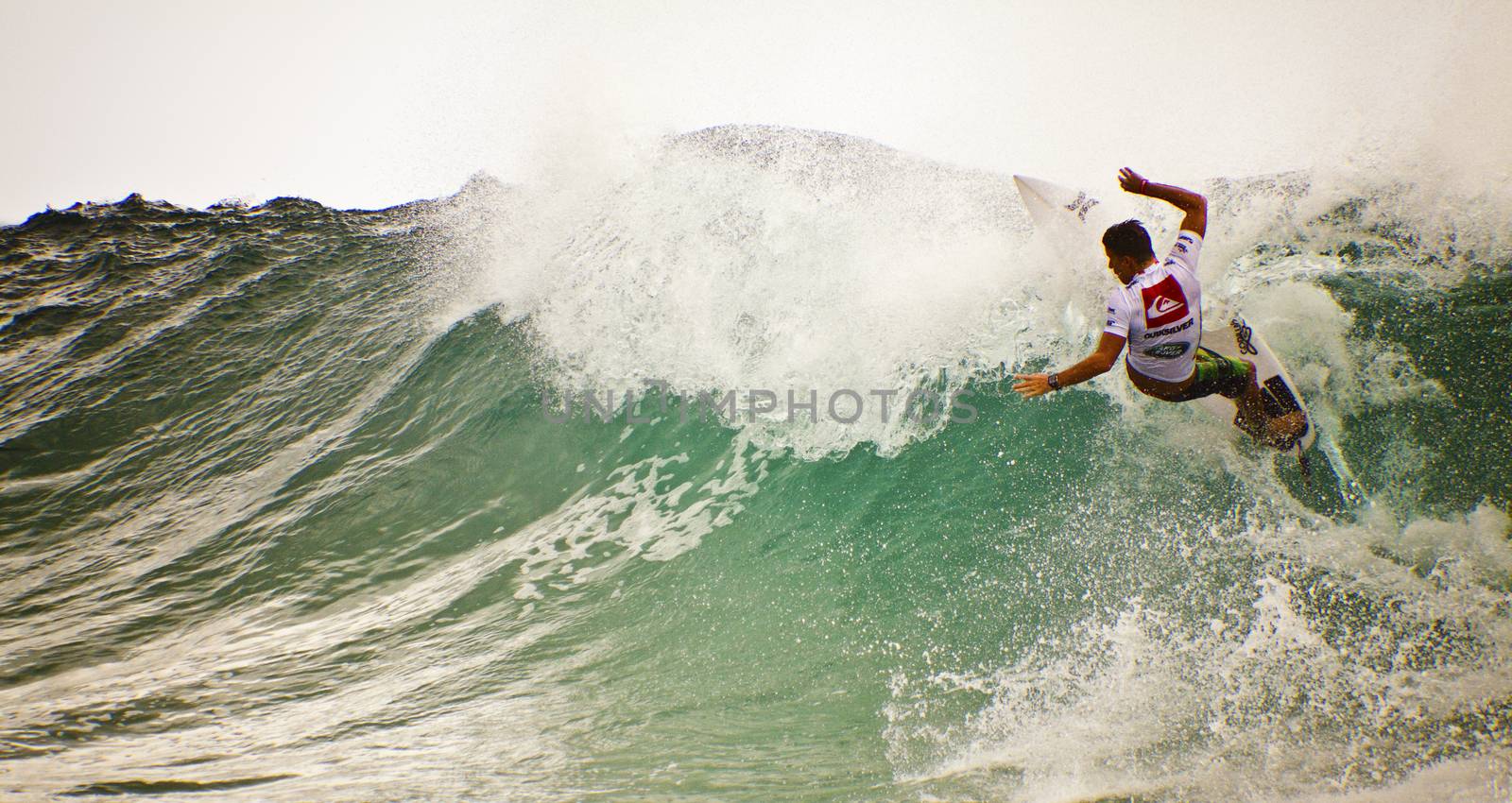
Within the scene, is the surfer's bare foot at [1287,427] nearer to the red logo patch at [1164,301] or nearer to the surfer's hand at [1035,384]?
the red logo patch at [1164,301]

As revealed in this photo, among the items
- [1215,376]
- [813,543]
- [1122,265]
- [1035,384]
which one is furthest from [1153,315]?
[813,543]

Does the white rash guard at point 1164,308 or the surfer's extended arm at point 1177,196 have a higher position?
the surfer's extended arm at point 1177,196

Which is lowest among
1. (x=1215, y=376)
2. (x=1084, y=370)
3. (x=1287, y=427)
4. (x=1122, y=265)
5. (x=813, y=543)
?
(x=813, y=543)

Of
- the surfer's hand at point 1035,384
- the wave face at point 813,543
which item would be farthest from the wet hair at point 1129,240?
the wave face at point 813,543

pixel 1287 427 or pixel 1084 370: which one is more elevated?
pixel 1084 370

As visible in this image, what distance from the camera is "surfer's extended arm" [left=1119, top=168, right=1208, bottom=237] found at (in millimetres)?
3195

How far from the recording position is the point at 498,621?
4367mm

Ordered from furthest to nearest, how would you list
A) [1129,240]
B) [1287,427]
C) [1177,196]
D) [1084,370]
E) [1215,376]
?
[1287,427] → [1215,376] → [1177,196] → [1129,240] → [1084,370]

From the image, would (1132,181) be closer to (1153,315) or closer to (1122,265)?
(1122,265)

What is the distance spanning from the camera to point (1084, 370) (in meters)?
2.93

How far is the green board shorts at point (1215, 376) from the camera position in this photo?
3424mm

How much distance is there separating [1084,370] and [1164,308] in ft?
1.72

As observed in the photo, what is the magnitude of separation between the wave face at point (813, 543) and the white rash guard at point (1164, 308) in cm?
114

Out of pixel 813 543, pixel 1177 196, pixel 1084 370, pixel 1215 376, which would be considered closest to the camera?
pixel 1084 370
